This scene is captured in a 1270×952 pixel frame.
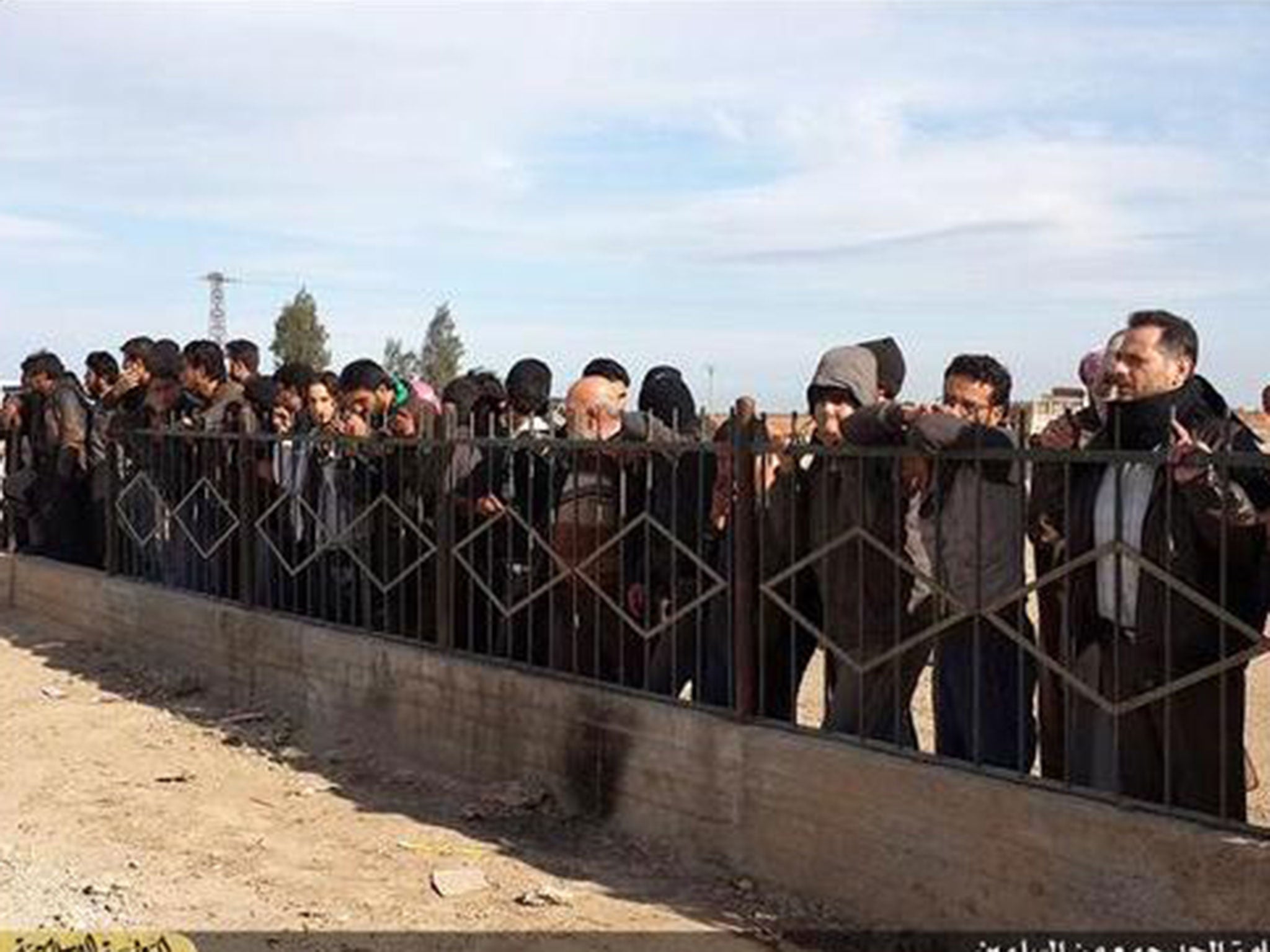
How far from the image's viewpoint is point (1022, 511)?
443 centimetres

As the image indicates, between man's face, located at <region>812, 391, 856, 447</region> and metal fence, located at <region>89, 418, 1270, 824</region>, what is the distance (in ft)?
0.39

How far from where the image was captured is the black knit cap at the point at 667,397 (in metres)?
6.27

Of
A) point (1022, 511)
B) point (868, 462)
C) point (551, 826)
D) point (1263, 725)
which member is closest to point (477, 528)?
point (551, 826)

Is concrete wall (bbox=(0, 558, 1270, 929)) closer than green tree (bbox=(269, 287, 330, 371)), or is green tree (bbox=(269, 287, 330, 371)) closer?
concrete wall (bbox=(0, 558, 1270, 929))

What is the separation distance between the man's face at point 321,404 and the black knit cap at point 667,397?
7.59ft

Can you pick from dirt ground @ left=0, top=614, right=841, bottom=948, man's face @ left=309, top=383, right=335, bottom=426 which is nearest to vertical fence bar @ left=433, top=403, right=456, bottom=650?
dirt ground @ left=0, top=614, right=841, bottom=948

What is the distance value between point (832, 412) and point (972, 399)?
482 millimetres

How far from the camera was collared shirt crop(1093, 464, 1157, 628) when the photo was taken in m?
4.12

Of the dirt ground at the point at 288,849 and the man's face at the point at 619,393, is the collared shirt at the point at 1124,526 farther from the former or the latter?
the man's face at the point at 619,393

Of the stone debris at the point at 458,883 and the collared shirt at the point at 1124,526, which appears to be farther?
the stone debris at the point at 458,883

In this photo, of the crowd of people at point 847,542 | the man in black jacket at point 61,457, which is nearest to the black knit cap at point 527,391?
the crowd of people at point 847,542

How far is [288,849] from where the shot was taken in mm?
5680

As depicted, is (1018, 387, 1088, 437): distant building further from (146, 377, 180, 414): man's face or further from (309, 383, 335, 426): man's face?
(146, 377, 180, 414): man's face

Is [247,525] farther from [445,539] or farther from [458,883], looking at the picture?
[458,883]
